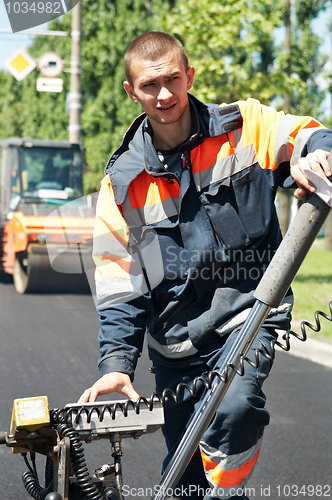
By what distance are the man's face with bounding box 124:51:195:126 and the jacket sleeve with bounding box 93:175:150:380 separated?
0.33m

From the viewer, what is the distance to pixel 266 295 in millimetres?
1644

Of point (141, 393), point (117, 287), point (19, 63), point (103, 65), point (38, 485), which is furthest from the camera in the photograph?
point (103, 65)

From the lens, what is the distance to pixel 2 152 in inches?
508

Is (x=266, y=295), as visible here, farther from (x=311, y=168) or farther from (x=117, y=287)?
(x=117, y=287)

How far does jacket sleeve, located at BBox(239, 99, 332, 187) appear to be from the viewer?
227cm

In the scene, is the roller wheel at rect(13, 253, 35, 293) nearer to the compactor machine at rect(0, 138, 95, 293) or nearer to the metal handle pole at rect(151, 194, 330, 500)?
the compactor machine at rect(0, 138, 95, 293)

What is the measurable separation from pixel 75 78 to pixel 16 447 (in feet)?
48.0

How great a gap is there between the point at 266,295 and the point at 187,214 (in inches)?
28.9

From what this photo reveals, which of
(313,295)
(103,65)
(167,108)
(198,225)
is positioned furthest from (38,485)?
(103,65)

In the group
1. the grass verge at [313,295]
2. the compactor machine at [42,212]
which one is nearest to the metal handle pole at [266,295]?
the grass verge at [313,295]

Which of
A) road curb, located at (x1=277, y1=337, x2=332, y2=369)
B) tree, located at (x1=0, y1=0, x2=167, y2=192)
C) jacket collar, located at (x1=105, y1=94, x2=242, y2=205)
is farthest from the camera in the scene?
tree, located at (x1=0, y1=0, x2=167, y2=192)

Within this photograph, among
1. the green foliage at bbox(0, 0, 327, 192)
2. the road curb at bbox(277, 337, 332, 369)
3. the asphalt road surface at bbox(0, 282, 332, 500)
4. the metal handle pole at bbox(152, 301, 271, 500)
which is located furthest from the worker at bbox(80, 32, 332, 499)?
the green foliage at bbox(0, 0, 327, 192)

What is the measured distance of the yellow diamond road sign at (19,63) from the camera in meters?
13.8

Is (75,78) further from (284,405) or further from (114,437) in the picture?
(114,437)
